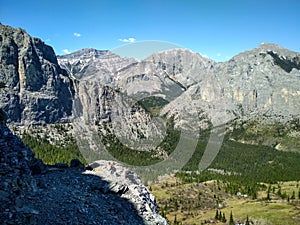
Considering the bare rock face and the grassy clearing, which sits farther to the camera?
the grassy clearing

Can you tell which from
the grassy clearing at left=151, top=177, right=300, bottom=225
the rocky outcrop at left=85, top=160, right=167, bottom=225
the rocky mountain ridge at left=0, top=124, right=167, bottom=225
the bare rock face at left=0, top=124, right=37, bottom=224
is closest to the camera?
the bare rock face at left=0, top=124, right=37, bottom=224

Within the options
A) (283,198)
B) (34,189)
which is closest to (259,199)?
(283,198)

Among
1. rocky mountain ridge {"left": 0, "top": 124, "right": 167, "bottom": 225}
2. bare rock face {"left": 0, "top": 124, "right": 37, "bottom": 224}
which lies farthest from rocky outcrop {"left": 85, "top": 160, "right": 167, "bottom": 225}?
bare rock face {"left": 0, "top": 124, "right": 37, "bottom": 224}

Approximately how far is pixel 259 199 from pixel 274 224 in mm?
43597

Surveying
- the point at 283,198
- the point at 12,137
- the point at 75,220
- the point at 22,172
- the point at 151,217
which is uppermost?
the point at 12,137

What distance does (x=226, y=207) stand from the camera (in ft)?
520

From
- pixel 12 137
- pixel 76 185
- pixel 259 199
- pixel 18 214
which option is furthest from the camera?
pixel 259 199

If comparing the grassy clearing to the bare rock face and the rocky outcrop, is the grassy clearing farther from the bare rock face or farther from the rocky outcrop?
the bare rock face

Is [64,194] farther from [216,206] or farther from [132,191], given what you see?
[216,206]

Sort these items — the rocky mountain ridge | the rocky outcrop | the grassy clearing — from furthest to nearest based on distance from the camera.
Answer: the grassy clearing < the rocky outcrop < the rocky mountain ridge

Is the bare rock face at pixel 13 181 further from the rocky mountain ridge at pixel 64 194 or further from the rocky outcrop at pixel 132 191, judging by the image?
the rocky outcrop at pixel 132 191

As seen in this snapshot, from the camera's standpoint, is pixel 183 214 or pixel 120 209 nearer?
pixel 120 209

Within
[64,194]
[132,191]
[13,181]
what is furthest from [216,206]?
[13,181]

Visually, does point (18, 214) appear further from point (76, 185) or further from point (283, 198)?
point (283, 198)
